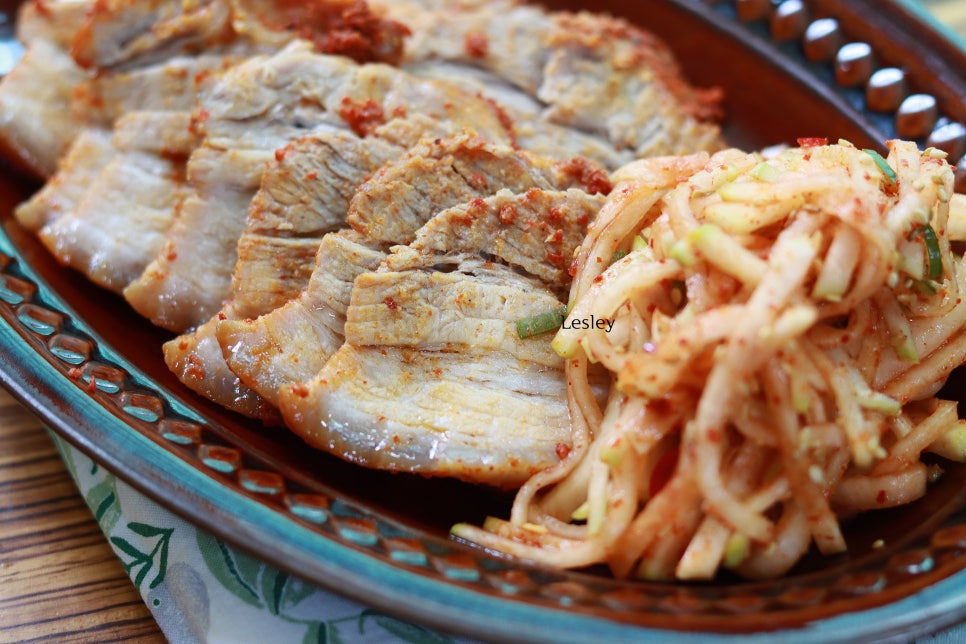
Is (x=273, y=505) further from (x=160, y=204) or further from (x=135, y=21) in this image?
(x=135, y=21)

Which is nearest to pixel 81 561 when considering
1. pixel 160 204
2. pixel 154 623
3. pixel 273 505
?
pixel 154 623

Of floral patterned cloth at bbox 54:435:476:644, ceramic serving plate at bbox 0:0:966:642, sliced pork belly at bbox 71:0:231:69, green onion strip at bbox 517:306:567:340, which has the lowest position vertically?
floral patterned cloth at bbox 54:435:476:644

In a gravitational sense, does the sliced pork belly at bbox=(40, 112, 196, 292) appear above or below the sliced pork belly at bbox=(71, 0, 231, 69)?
below

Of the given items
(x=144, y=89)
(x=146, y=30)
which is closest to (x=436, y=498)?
(x=144, y=89)

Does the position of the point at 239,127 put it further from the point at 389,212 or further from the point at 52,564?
the point at 52,564

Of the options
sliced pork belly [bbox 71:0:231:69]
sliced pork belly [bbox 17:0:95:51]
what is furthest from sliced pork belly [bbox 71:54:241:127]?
sliced pork belly [bbox 17:0:95:51]

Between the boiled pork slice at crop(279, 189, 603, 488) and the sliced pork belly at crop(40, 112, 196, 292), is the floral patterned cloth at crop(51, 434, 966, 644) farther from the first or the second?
A: the sliced pork belly at crop(40, 112, 196, 292)

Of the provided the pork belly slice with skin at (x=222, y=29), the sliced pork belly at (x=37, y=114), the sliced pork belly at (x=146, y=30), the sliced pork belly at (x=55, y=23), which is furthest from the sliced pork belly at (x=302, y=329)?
the sliced pork belly at (x=55, y=23)

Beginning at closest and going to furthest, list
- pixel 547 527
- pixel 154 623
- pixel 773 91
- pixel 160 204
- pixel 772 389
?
pixel 772 389 → pixel 547 527 → pixel 154 623 → pixel 160 204 → pixel 773 91
